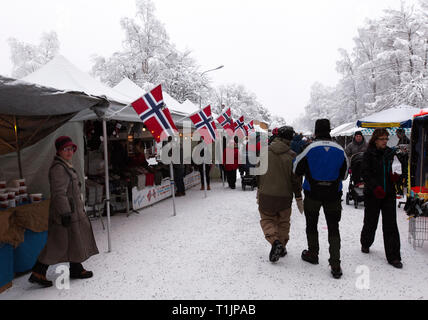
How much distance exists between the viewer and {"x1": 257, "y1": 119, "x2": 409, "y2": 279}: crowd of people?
12.1 ft

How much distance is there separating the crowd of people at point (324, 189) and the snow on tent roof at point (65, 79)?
3449mm

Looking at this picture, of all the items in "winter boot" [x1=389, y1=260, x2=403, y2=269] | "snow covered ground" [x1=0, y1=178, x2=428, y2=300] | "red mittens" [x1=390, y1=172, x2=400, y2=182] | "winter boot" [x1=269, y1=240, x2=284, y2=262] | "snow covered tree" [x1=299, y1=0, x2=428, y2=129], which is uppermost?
"snow covered tree" [x1=299, y1=0, x2=428, y2=129]

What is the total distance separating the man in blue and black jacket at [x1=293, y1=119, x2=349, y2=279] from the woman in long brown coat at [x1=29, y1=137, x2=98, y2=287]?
115 inches

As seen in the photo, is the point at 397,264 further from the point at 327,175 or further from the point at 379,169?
the point at 327,175

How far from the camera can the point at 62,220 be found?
11.5 ft

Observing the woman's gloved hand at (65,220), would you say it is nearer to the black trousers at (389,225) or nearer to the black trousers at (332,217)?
the black trousers at (332,217)

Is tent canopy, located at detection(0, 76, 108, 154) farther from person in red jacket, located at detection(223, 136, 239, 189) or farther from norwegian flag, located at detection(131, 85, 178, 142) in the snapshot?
person in red jacket, located at detection(223, 136, 239, 189)

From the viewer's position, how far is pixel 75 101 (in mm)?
3992

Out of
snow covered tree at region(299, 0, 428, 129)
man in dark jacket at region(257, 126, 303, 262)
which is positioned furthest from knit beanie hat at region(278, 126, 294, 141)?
snow covered tree at region(299, 0, 428, 129)

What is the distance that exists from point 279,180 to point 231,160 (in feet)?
21.7

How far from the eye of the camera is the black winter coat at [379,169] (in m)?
4.02

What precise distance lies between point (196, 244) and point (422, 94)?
22.5m

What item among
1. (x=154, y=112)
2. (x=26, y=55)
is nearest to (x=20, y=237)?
(x=154, y=112)

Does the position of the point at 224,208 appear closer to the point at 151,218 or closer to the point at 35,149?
the point at 151,218
